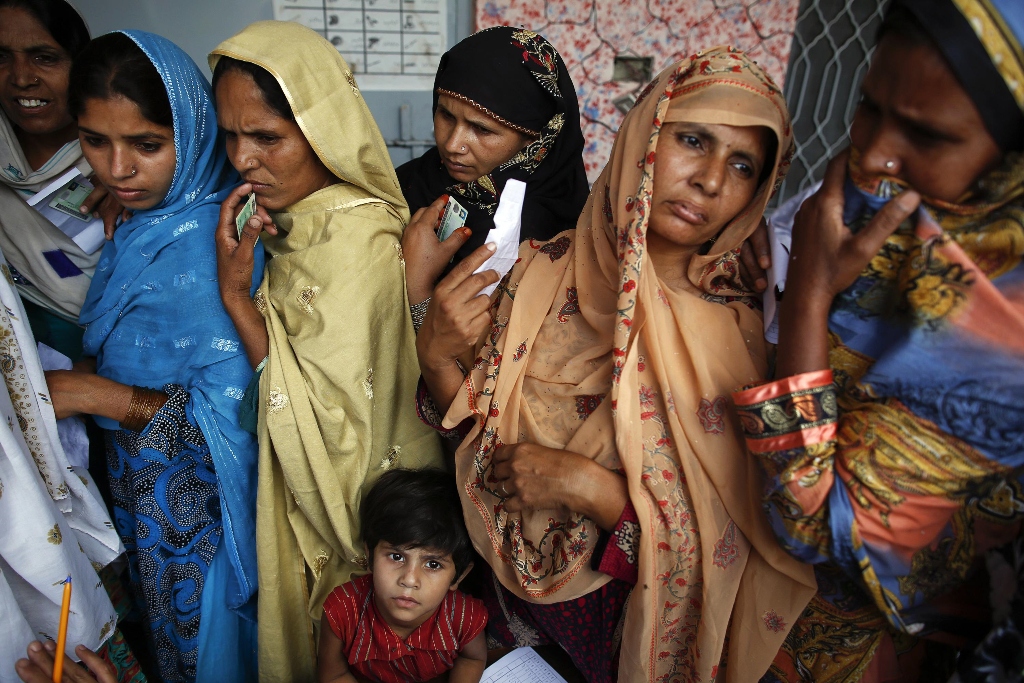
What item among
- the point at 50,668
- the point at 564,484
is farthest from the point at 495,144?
the point at 50,668

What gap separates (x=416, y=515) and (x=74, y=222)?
132cm

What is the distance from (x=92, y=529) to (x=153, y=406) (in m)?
0.32

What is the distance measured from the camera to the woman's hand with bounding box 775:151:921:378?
2.95 ft

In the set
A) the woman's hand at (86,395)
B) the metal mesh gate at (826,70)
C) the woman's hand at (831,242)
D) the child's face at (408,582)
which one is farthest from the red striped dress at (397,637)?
the metal mesh gate at (826,70)

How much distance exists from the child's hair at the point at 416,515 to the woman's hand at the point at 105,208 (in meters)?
1.03

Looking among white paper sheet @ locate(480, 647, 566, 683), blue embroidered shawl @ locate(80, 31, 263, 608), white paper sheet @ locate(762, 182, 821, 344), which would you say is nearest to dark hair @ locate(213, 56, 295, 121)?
blue embroidered shawl @ locate(80, 31, 263, 608)

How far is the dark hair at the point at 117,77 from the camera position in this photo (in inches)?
57.3

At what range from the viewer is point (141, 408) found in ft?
4.94

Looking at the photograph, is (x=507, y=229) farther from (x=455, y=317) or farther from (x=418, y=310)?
(x=455, y=317)

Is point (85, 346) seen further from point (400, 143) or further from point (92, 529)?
point (400, 143)

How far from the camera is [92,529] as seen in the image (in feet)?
4.84

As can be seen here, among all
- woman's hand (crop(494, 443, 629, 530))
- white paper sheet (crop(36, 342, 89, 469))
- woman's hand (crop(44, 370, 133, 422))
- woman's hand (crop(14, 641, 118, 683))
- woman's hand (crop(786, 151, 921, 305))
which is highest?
woman's hand (crop(786, 151, 921, 305))

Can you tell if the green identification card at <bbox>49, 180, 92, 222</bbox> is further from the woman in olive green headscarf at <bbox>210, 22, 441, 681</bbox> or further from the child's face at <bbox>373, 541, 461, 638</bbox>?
the child's face at <bbox>373, 541, 461, 638</bbox>

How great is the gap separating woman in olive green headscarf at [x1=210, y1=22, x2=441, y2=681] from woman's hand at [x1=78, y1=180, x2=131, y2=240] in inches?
17.1
